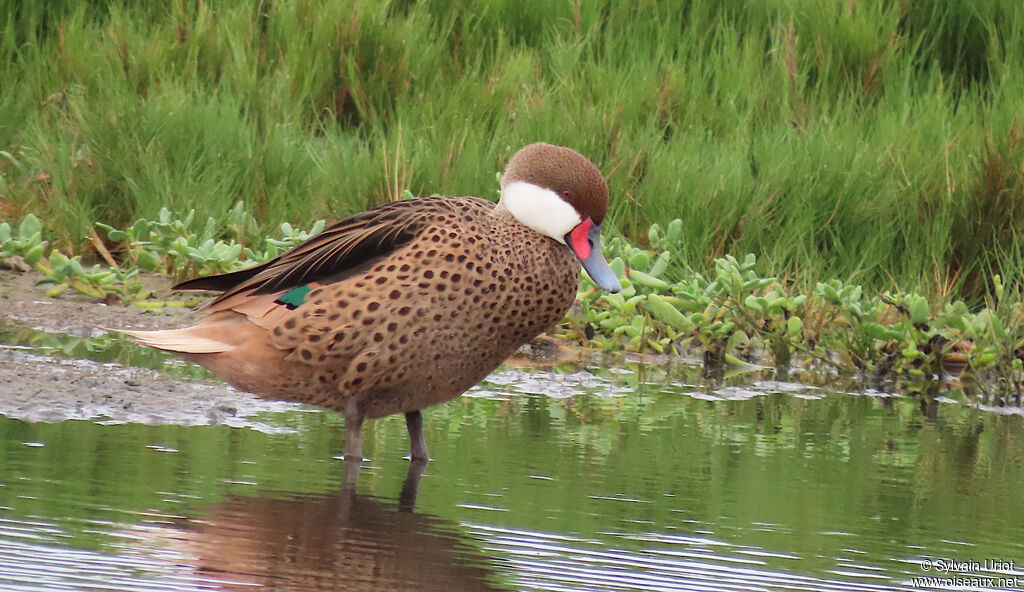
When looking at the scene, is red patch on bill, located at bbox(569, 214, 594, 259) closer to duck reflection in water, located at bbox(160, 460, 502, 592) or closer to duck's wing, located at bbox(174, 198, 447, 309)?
duck's wing, located at bbox(174, 198, 447, 309)

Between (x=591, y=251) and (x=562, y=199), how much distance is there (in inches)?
6.3

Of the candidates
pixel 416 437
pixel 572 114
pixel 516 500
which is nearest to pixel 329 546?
pixel 516 500

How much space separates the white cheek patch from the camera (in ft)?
12.8

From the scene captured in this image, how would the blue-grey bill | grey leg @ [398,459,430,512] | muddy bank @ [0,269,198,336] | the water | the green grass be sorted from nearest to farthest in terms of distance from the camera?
the water → grey leg @ [398,459,430,512] → the blue-grey bill → muddy bank @ [0,269,198,336] → the green grass

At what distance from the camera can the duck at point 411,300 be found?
12.2 ft

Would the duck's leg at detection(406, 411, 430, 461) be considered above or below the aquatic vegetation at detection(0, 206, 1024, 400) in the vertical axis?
below

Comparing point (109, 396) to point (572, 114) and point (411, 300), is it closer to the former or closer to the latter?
point (411, 300)

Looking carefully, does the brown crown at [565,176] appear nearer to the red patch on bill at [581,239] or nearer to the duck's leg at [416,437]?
the red patch on bill at [581,239]

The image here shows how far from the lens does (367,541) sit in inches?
116

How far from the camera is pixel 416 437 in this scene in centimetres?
391

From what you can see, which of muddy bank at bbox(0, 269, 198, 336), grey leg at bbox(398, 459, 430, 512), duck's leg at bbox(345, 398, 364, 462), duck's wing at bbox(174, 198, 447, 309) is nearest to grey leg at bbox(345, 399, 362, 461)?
duck's leg at bbox(345, 398, 364, 462)

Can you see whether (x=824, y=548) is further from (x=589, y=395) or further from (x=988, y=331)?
(x=988, y=331)

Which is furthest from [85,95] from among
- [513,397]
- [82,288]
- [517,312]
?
[517,312]

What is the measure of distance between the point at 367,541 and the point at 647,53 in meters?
5.72
